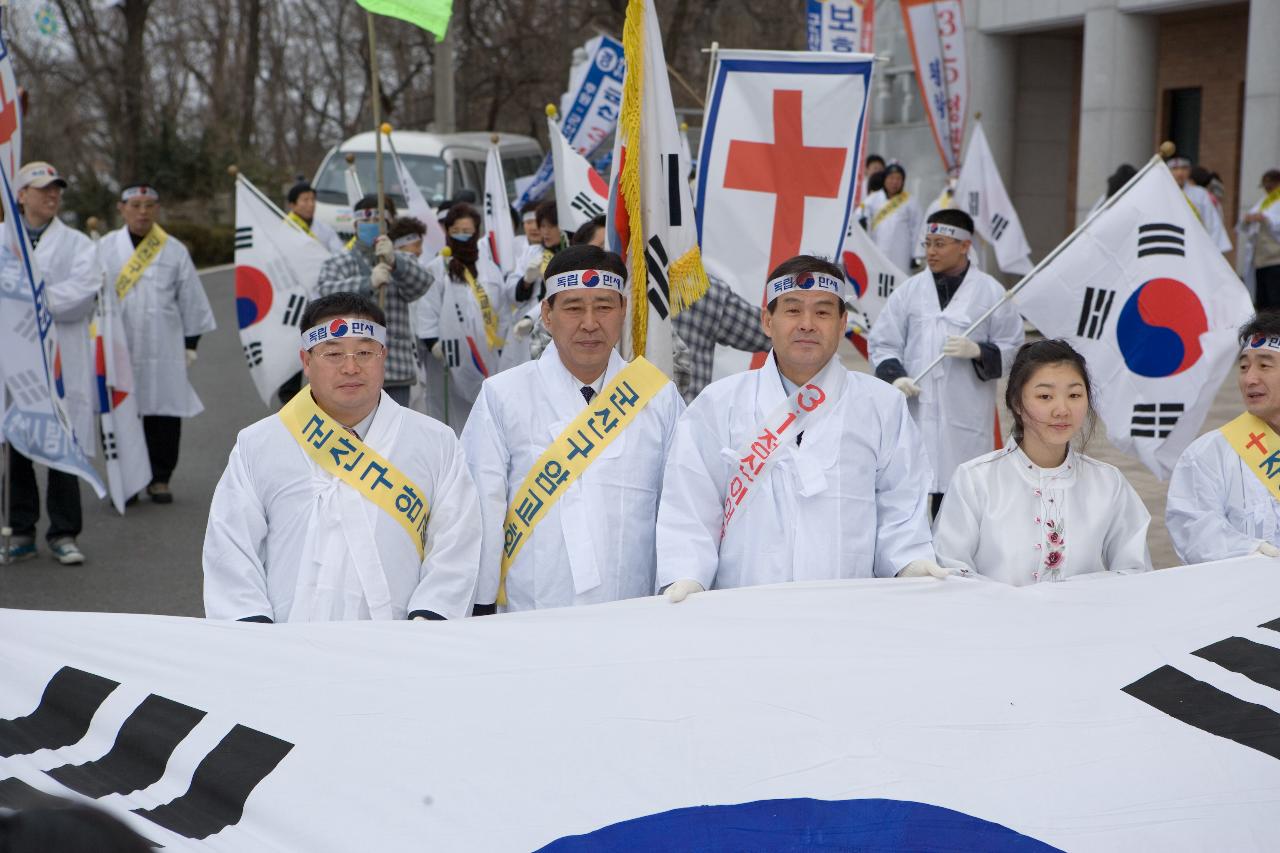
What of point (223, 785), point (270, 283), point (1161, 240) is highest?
point (1161, 240)

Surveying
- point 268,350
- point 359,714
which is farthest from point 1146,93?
point 359,714

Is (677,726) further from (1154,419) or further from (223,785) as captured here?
(1154,419)

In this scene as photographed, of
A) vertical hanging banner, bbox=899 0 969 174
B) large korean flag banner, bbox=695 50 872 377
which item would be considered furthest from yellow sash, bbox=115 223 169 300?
vertical hanging banner, bbox=899 0 969 174

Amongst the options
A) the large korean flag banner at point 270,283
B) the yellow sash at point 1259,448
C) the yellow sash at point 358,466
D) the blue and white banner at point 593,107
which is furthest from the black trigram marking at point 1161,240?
the blue and white banner at point 593,107

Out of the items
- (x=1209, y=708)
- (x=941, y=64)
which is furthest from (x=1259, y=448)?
(x=941, y=64)

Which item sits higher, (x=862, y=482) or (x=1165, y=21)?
(x=1165, y=21)

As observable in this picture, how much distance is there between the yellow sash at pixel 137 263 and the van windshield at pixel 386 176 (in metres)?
9.22

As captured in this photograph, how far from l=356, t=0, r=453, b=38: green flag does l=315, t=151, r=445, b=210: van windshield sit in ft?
38.9

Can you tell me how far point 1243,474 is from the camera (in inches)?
177

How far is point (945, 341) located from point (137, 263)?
5.12m

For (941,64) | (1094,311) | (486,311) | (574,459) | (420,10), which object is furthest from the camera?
(941,64)

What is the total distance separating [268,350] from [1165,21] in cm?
1554

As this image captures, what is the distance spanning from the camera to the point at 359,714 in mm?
3326

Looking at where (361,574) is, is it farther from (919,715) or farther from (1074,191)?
(1074,191)
